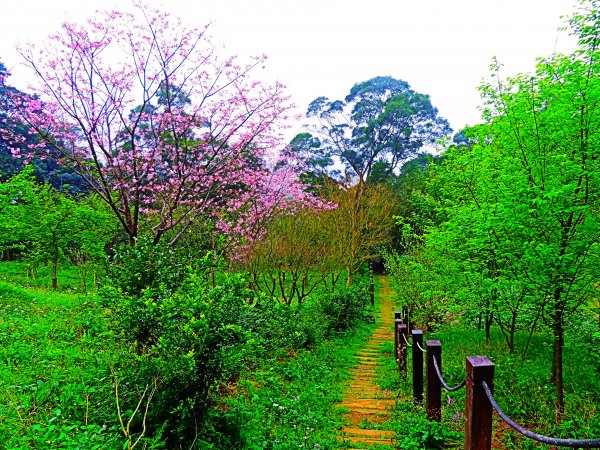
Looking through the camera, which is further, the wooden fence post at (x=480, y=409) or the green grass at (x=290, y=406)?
the green grass at (x=290, y=406)

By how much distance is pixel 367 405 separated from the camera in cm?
563

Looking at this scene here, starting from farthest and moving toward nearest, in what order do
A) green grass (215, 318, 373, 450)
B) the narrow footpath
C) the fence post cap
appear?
the narrow footpath → green grass (215, 318, 373, 450) → the fence post cap

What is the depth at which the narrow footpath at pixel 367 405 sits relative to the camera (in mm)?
4238

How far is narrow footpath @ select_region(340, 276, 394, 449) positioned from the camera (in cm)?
424

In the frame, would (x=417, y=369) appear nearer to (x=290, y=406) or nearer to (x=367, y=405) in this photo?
(x=367, y=405)

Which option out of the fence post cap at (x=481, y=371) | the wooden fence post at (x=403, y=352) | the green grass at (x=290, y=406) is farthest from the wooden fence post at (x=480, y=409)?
the wooden fence post at (x=403, y=352)

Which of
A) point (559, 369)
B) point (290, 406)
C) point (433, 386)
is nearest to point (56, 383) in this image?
point (290, 406)

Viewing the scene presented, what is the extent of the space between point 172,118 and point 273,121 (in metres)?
2.10

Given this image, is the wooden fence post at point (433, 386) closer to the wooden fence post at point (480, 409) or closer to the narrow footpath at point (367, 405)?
the narrow footpath at point (367, 405)

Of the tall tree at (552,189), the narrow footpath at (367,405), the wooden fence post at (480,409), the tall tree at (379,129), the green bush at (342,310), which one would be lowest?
the narrow footpath at (367,405)

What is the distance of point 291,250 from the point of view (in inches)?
432

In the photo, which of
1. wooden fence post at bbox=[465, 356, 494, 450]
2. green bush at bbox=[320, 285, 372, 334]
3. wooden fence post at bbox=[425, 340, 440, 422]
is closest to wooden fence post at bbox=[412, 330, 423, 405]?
wooden fence post at bbox=[425, 340, 440, 422]

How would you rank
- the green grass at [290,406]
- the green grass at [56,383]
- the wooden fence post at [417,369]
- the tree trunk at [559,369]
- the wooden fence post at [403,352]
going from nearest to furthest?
the green grass at [56,383], the green grass at [290,406], the tree trunk at [559,369], the wooden fence post at [417,369], the wooden fence post at [403,352]

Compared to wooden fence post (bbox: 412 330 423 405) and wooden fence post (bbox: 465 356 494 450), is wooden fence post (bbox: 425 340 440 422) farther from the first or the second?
wooden fence post (bbox: 465 356 494 450)
